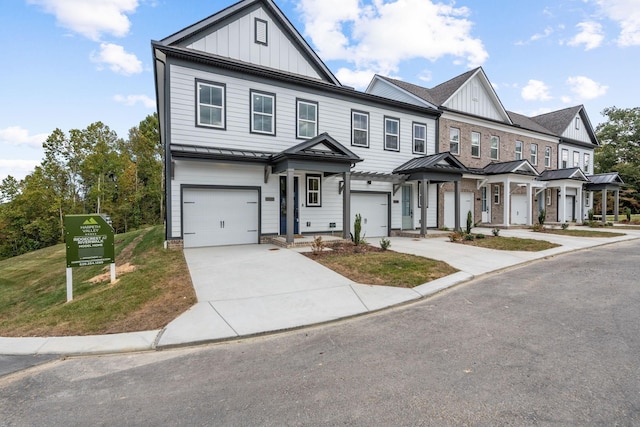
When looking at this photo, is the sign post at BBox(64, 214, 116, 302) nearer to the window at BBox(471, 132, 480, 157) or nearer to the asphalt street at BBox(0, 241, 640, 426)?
the asphalt street at BBox(0, 241, 640, 426)

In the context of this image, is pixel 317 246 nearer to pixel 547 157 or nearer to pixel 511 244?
pixel 511 244

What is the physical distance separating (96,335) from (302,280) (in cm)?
398

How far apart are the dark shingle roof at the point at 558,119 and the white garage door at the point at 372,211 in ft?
63.3

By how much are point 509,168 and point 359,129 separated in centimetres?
1032

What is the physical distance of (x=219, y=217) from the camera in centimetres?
1207

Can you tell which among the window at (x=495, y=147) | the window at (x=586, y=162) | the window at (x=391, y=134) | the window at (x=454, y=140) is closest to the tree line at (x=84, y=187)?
the window at (x=391, y=134)

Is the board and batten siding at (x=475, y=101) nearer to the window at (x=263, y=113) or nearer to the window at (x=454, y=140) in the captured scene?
the window at (x=454, y=140)

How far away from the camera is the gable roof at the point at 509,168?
18859 millimetres

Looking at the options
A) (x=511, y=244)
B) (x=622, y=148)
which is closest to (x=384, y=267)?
(x=511, y=244)

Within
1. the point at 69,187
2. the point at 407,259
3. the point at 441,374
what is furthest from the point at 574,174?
the point at 69,187

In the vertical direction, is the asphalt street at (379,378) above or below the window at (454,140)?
below

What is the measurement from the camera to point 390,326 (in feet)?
16.2

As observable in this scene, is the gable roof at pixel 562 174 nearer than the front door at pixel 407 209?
No

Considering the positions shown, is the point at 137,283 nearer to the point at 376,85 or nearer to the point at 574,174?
the point at 376,85
